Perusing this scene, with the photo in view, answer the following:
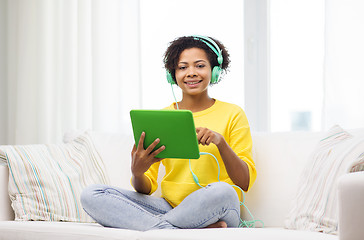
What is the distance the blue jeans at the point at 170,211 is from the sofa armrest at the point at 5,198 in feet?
1.33

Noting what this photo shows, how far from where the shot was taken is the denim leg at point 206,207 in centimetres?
165

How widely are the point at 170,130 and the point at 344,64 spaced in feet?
4.33

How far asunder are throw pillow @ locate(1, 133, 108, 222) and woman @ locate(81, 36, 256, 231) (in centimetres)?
27

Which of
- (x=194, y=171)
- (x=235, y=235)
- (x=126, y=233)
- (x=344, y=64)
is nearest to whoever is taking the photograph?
(x=235, y=235)

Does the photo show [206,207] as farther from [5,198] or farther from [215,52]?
[5,198]

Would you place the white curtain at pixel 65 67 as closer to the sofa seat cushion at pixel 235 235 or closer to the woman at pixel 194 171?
the woman at pixel 194 171

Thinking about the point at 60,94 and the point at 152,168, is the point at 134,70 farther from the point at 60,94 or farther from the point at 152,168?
the point at 152,168

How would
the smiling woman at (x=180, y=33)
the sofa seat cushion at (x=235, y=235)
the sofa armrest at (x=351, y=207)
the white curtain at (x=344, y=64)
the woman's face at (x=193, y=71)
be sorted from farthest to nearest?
the smiling woman at (x=180, y=33), the white curtain at (x=344, y=64), the woman's face at (x=193, y=71), the sofa seat cushion at (x=235, y=235), the sofa armrest at (x=351, y=207)

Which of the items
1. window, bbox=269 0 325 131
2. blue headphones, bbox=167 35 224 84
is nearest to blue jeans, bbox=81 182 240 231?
blue headphones, bbox=167 35 224 84

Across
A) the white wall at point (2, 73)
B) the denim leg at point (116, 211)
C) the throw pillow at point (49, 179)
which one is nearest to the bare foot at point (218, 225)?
the denim leg at point (116, 211)

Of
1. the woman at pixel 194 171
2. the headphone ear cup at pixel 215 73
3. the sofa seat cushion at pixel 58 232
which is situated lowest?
the sofa seat cushion at pixel 58 232

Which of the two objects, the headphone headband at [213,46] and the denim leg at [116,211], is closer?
the denim leg at [116,211]

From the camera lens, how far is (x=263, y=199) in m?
1.97

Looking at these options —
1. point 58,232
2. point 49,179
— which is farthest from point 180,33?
point 58,232
